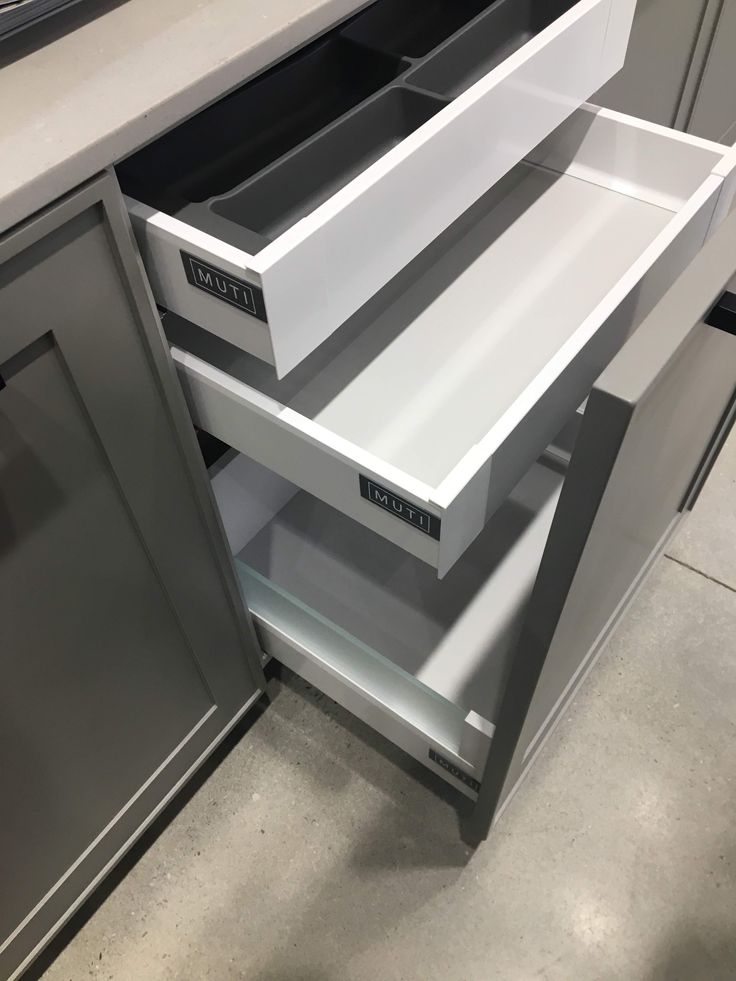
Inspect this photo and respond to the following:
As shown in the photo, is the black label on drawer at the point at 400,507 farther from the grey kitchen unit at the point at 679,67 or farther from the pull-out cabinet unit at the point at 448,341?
the grey kitchen unit at the point at 679,67

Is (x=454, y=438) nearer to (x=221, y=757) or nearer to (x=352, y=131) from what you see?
(x=352, y=131)

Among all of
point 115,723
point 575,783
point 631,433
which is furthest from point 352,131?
point 575,783

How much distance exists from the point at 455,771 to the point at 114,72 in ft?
2.49

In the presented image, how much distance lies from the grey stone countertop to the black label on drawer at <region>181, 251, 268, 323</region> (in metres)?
0.09

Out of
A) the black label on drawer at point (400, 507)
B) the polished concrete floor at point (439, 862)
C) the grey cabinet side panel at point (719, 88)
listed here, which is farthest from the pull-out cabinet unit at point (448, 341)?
the grey cabinet side panel at point (719, 88)

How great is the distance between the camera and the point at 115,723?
2.66 ft

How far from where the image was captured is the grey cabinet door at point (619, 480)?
1.38ft

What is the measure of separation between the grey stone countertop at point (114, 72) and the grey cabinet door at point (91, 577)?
0.03 m

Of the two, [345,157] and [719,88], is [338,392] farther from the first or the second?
[719,88]

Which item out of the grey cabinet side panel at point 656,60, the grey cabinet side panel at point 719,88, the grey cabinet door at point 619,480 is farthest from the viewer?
the grey cabinet side panel at point 719,88

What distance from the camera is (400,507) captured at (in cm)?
60

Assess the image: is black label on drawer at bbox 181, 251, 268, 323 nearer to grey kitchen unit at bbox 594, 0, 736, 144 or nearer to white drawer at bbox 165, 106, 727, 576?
white drawer at bbox 165, 106, 727, 576

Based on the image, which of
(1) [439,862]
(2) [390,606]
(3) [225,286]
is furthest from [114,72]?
(1) [439,862]

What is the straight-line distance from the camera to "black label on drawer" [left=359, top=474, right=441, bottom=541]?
589mm
